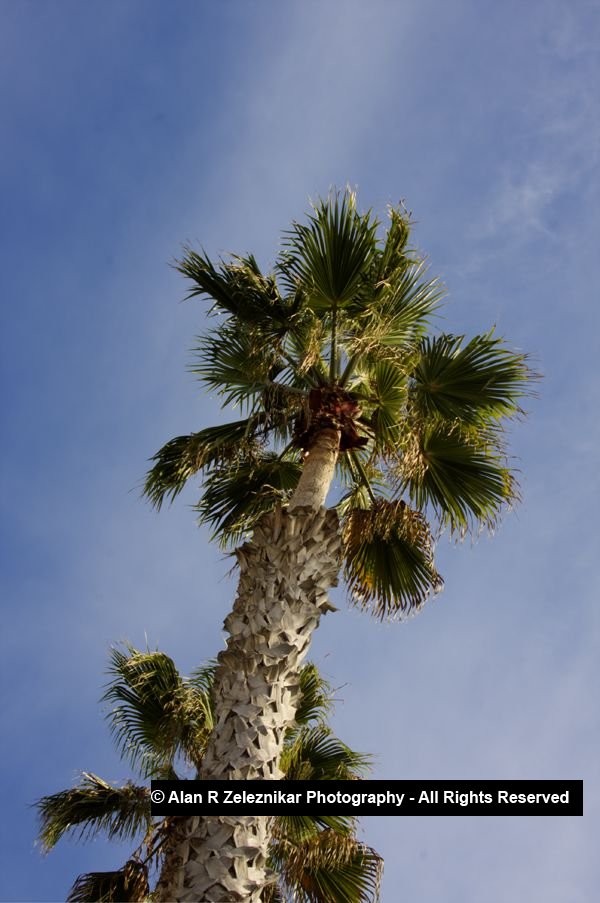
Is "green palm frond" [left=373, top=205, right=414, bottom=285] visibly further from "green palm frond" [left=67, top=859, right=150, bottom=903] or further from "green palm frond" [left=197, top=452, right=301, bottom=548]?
"green palm frond" [left=67, top=859, right=150, bottom=903]

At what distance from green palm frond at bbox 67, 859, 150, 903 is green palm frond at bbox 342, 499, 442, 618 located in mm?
2974

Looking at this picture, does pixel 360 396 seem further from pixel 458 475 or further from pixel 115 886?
pixel 115 886

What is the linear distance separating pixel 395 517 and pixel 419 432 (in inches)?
31.2

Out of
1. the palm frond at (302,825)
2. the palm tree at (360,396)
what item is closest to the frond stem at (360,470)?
the palm tree at (360,396)

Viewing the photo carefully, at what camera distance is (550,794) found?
5.84m

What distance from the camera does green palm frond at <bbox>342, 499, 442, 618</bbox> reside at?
8.32m

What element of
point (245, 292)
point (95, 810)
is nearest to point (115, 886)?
point (95, 810)

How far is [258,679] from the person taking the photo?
19.5ft

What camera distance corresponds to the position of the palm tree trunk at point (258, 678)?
5.14m

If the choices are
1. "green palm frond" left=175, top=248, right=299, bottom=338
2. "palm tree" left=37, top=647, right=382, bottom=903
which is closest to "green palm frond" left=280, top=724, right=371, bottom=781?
"palm tree" left=37, top=647, right=382, bottom=903

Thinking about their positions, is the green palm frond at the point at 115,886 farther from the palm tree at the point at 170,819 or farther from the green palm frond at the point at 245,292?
the green palm frond at the point at 245,292

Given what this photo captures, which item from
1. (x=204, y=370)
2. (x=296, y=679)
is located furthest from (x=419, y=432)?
(x=296, y=679)

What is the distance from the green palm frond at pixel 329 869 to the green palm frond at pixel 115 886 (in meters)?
1.10

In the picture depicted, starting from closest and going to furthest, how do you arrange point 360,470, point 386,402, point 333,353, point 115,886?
point 115,886, point 333,353, point 386,402, point 360,470
